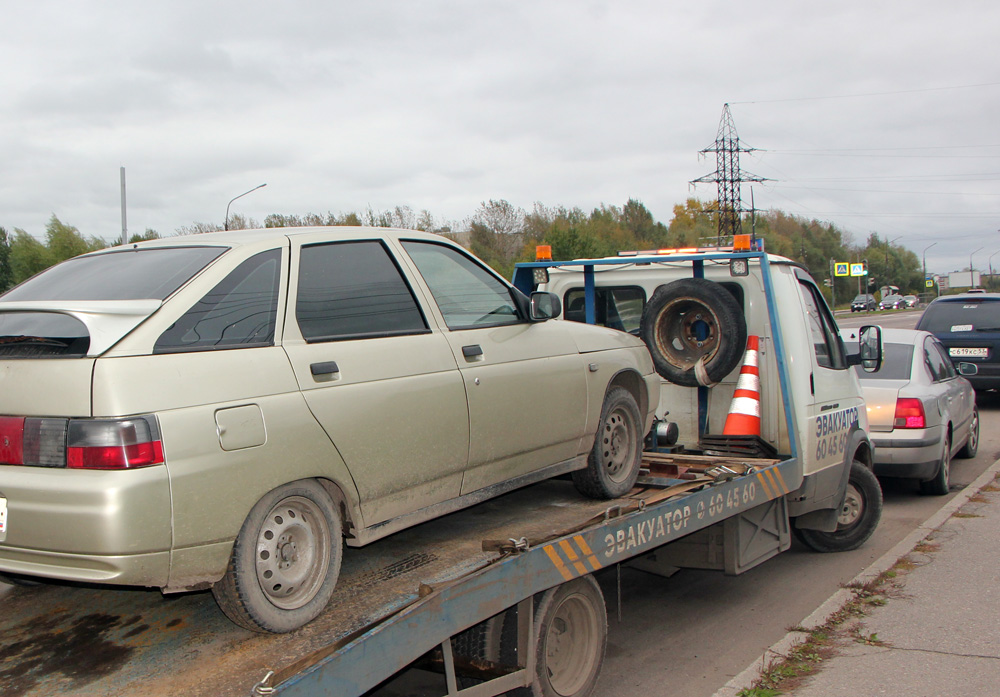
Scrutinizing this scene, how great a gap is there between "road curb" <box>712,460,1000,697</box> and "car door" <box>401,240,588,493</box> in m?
1.45

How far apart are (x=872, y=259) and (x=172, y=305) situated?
11922cm

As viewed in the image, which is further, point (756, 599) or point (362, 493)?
point (756, 599)

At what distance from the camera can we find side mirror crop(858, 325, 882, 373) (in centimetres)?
704

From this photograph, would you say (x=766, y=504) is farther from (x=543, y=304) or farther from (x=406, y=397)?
(x=406, y=397)

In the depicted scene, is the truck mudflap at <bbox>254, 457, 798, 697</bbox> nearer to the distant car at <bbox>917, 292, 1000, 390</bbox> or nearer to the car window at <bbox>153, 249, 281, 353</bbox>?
the car window at <bbox>153, 249, 281, 353</bbox>

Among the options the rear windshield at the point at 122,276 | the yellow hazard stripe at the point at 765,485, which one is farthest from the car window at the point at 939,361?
the rear windshield at the point at 122,276

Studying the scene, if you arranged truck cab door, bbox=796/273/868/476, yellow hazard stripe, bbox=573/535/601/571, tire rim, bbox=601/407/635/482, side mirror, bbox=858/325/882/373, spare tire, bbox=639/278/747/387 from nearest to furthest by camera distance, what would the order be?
yellow hazard stripe, bbox=573/535/601/571 → tire rim, bbox=601/407/635/482 → spare tire, bbox=639/278/747/387 → truck cab door, bbox=796/273/868/476 → side mirror, bbox=858/325/882/373

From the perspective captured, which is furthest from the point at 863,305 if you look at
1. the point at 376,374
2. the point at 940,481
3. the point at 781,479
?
the point at 376,374

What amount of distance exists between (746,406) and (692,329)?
2.26ft

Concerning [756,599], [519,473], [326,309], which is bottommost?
[756,599]

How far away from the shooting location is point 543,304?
4695mm

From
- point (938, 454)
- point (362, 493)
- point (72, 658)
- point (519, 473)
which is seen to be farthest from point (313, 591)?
point (938, 454)

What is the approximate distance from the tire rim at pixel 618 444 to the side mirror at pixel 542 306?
2.62 feet

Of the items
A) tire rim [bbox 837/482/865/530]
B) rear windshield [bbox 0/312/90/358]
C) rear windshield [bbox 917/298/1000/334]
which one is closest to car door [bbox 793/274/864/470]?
tire rim [bbox 837/482/865/530]
